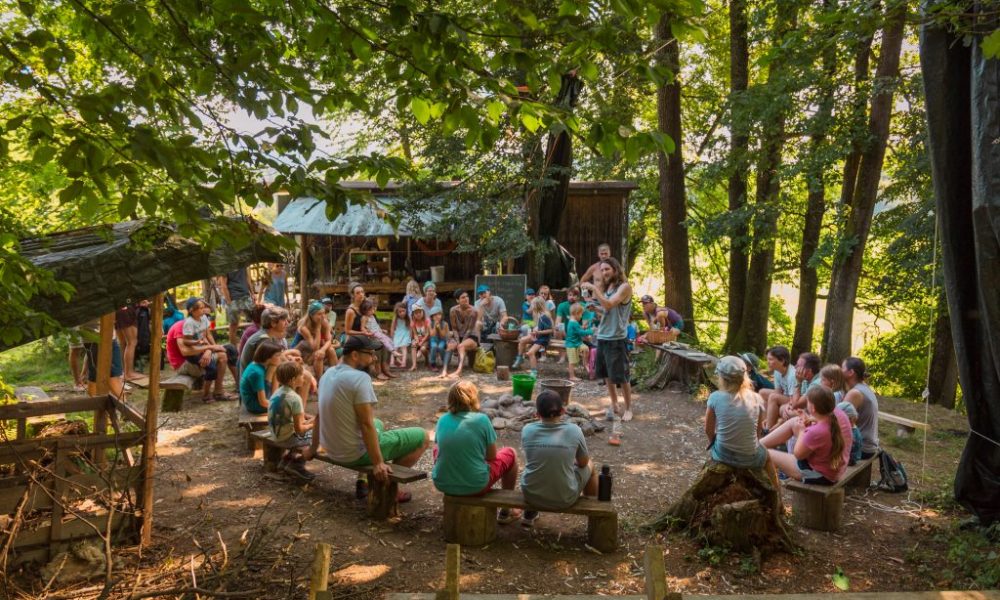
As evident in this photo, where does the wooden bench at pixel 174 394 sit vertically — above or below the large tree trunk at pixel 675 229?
below

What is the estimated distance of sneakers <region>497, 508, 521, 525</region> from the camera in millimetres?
5262

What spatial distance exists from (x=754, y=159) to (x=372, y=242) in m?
9.05

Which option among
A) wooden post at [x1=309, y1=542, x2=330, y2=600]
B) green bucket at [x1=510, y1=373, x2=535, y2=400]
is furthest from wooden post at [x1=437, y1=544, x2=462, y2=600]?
green bucket at [x1=510, y1=373, x2=535, y2=400]

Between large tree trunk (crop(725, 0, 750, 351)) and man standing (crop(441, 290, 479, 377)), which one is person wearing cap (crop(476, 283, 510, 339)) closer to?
man standing (crop(441, 290, 479, 377))

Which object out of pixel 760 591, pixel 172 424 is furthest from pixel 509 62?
pixel 172 424

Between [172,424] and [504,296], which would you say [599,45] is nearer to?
[172,424]

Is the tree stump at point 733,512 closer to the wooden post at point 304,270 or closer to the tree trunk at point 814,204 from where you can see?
the tree trunk at point 814,204

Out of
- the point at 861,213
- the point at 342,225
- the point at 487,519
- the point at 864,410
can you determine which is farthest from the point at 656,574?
the point at 342,225

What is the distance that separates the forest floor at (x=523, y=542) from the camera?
431cm

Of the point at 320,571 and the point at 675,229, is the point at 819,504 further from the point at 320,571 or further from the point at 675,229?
the point at 675,229

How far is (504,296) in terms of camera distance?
44.6 ft

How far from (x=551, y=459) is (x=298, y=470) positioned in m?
2.62

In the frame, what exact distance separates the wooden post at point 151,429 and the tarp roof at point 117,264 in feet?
1.01

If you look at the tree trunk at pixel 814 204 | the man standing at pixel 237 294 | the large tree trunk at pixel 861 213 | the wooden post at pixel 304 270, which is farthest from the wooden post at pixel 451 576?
the wooden post at pixel 304 270
